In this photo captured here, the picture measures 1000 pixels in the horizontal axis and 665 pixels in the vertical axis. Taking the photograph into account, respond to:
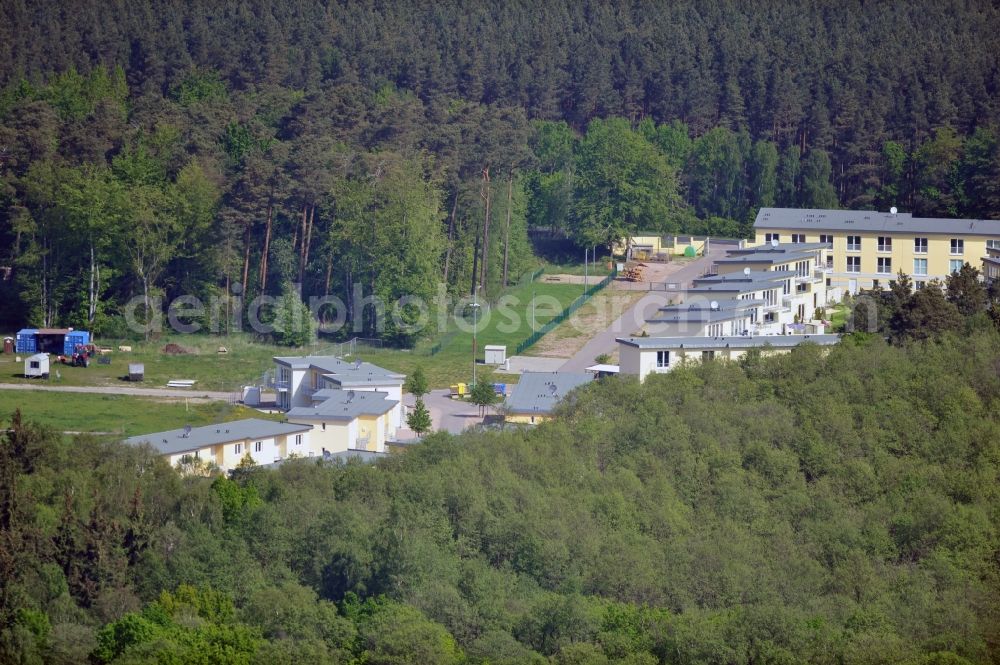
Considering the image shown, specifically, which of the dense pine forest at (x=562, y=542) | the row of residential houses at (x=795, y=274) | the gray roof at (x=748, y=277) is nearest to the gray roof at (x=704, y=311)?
the row of residential houses at (x=795, y=274)

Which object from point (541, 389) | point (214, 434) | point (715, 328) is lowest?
point (214, 434)

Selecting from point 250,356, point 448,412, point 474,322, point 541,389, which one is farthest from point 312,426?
point 474,322

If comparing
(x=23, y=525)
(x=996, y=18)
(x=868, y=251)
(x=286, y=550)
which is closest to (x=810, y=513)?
(x=286, y=550)

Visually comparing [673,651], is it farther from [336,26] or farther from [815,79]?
[336,26]

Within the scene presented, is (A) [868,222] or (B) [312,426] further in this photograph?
(A) [868,222]

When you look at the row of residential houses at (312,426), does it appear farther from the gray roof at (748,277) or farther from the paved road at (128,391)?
the gray roof at (748,277)

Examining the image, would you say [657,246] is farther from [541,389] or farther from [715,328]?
[541,389]
